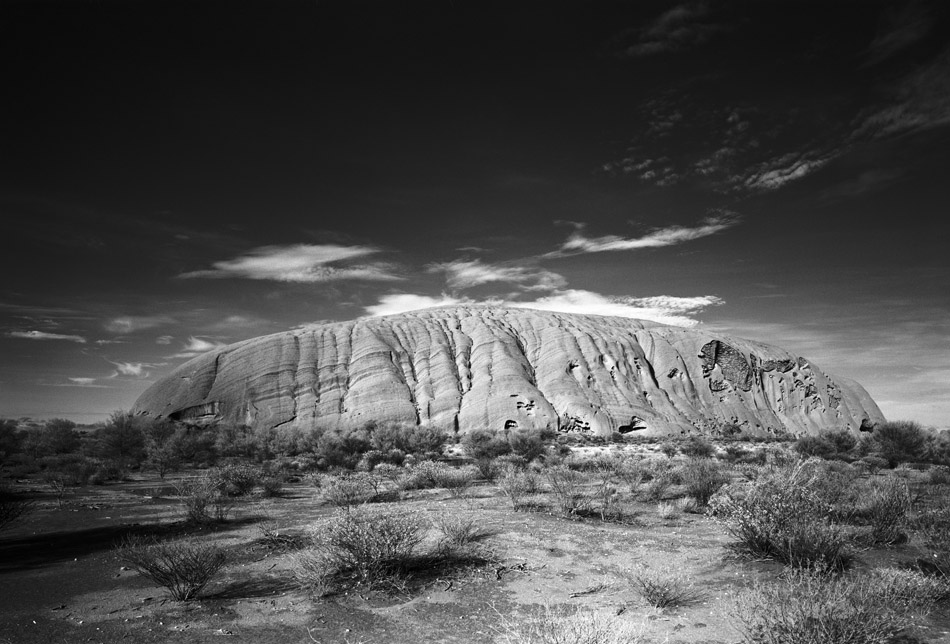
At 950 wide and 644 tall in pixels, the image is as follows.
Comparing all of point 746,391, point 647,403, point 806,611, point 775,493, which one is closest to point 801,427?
point 746,391

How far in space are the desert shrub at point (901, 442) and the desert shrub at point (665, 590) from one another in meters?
24.0

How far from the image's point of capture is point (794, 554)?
7.79 meters

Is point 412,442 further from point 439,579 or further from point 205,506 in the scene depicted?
point 439,579

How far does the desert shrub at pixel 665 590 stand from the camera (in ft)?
22.6

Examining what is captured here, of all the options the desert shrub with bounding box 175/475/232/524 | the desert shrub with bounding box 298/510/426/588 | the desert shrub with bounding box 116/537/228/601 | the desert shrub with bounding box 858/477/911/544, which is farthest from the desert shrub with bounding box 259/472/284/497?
the desert shrub with bounding box 858/477/911/544

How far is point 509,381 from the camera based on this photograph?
5638cm

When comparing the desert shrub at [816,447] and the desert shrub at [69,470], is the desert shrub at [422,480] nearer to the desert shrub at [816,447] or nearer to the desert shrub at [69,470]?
the desert shrub at [69,470]

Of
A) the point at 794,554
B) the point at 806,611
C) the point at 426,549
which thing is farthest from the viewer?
the point at 426,549

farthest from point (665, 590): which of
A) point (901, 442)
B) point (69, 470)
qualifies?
point (901, 442)

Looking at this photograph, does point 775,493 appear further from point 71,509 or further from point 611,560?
point 71,509

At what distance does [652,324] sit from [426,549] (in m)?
76.3

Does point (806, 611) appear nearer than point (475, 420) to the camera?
Yes

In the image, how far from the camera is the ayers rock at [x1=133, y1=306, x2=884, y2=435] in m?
52.7

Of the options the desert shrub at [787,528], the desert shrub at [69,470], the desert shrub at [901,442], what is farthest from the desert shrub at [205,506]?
the desert shrub at [901,442]
